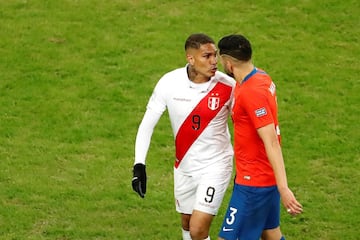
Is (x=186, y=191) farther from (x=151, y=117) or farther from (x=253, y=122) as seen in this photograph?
(x=253, y=122)

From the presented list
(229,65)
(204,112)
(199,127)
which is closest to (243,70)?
(229,65)

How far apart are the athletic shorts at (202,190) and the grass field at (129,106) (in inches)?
44.5

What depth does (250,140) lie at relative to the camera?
829 cm

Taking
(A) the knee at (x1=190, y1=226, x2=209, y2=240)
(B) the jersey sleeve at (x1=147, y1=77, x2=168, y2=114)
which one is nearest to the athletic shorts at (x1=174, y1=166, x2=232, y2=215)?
(A) the knee at (x1=190, y1=226, x2=209, y2=240)

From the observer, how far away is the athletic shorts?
29.1ft

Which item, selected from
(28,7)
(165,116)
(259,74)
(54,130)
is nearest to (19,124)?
(54,130)

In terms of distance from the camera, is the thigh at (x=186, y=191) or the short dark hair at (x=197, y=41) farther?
the thigh at (x=186, y=191)

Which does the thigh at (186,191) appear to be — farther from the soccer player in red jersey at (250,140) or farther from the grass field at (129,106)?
the grass field at (129,106)

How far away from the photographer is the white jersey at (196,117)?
891 centimetres

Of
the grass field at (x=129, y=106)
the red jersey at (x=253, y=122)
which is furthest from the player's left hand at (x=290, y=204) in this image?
the grass field at (x=129, y=106)

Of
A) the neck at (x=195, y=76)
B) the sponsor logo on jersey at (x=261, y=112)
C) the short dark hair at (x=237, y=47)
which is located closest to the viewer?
the sponsor logo on jersey at (x=261, y=112)

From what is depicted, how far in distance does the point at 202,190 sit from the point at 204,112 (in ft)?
2.46

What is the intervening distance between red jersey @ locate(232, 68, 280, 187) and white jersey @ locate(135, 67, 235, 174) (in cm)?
52

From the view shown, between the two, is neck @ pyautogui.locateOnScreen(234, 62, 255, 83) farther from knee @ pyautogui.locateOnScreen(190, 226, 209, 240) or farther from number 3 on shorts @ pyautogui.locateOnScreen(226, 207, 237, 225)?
knee @ pyautogui.locateOnScreen(190, 226, 209, 240)
